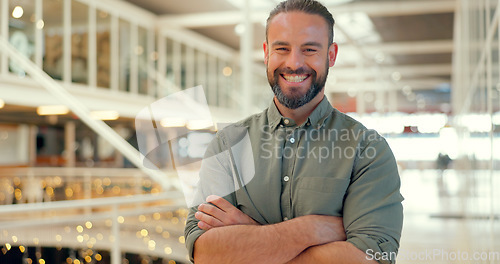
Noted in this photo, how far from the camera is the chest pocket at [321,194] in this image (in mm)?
1708

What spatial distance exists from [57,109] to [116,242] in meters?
11.4

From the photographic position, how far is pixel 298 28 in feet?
5.61

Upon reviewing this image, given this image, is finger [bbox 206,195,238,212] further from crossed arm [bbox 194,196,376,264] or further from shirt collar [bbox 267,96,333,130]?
shirt collar [bbox 267,96,333,130]

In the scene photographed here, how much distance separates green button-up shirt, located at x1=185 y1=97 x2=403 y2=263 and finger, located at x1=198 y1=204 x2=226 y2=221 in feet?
0.20

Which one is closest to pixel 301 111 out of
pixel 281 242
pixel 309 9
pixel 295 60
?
pixel 295 60

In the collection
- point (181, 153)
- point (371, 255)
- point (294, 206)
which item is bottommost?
point (371, 255)

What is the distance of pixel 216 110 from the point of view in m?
20.8

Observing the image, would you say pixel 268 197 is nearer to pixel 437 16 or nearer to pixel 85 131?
pixel 437 16

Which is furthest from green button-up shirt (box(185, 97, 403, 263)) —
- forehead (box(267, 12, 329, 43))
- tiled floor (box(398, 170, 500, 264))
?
tiled floor (box(398, 170, 500, 264))

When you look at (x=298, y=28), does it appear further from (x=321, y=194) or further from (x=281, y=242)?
(x=281, y=242)

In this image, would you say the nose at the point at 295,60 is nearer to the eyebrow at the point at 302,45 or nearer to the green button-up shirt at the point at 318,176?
the eyebrow at the point at 302,45

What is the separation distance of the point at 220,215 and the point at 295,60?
52cm

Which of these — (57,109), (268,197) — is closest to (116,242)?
(268,197)

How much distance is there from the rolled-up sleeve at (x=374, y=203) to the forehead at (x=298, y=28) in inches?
13.2
